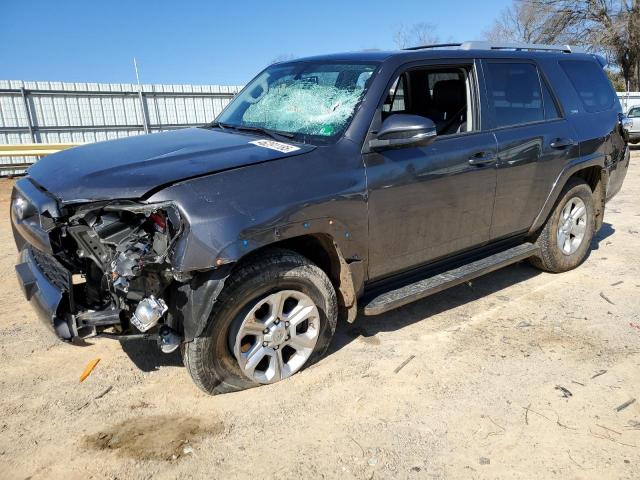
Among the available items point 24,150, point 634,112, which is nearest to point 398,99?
point 24,150

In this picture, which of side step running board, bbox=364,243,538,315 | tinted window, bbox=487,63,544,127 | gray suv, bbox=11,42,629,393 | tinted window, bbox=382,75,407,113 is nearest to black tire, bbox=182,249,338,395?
gray suv, bbox=11,42,629,393

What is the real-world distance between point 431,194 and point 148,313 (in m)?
2.05

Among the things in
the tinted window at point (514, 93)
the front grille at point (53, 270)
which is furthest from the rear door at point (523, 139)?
the front grille at point (53, 270)

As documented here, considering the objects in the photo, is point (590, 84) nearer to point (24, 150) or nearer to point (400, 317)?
point (400, 317)

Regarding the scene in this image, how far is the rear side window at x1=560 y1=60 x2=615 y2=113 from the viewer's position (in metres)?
4.99

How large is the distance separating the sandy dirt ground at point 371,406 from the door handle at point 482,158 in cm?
127

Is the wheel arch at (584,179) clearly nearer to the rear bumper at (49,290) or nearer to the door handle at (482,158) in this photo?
the door handle at (482,158)

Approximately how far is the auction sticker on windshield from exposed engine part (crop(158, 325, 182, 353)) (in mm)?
1239

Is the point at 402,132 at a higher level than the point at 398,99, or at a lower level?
lower

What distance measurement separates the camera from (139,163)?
9.90ft

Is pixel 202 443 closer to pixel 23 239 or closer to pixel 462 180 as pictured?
pixel 23 239

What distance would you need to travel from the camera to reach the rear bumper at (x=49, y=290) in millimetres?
2785

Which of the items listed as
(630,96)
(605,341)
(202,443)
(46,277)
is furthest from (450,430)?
(630,96)

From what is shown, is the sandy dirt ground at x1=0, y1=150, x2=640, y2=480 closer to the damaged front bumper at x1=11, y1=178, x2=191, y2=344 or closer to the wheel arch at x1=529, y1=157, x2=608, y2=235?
the damaged front bumper at x1=11, y1=178, x2=191, y2=344
